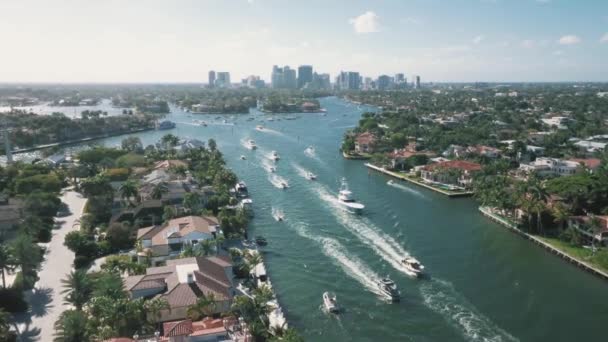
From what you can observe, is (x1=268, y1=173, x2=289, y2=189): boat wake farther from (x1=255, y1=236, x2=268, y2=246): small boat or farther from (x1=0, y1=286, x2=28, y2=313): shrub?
(x1=0, y1=286, x2=28, y2=313): shrub

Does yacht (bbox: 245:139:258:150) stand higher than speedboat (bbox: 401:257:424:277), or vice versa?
yacht (bbox: 245:139:258:150)

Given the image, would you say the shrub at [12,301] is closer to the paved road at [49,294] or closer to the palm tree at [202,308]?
the paved road at [49,294]

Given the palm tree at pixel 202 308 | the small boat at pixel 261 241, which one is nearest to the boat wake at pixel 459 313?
the small boat at pixel 261 241

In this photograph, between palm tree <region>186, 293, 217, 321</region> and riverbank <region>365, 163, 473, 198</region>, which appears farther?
riverbank <region>365, 163, 473, 198</region>

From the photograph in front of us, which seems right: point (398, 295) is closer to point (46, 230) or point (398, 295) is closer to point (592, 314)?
point (592, 314)

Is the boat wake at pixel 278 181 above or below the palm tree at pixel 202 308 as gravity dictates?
below

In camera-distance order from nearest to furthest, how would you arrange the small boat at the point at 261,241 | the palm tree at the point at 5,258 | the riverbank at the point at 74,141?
1. the palm tree at the point at 5,258
2. the small boat at the point at 261,241
3. the riverbank at the point at 74,141

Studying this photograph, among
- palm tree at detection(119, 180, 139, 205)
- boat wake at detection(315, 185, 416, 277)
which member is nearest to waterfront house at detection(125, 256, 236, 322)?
boat wake at detection(315, 185, 416, 277)
